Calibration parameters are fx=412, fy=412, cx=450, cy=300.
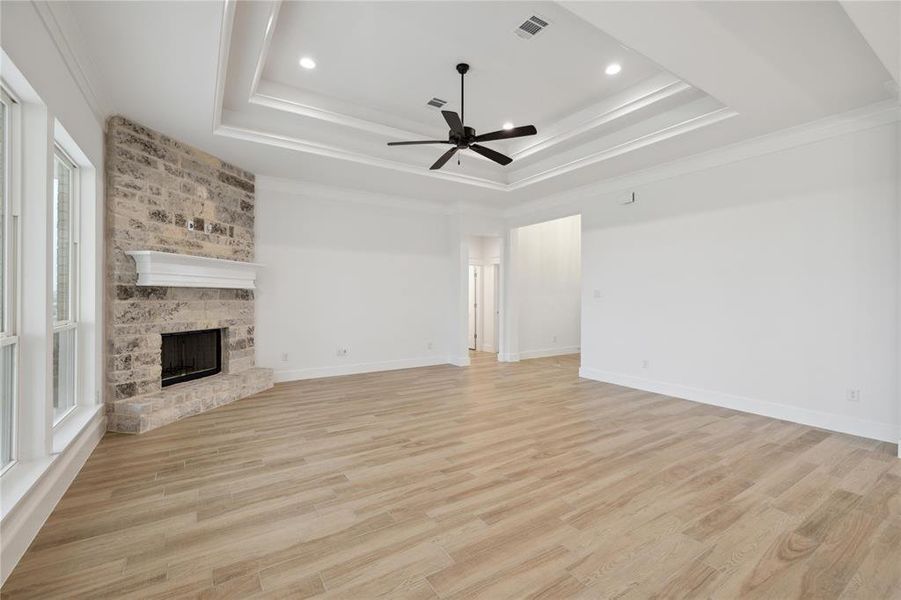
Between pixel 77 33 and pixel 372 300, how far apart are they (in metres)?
4.67

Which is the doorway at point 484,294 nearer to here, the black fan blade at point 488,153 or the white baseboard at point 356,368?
the white baseboard at point 356,368

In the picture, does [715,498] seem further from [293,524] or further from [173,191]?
[173,191]

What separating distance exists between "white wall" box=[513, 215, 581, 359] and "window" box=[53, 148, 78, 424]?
633cm

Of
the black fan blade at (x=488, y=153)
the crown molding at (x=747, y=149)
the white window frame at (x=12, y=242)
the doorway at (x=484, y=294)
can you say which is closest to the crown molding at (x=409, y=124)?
the crown molding at (x=747, y=149)

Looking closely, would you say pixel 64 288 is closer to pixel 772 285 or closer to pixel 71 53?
pixel 71 53

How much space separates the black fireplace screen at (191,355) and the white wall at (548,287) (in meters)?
5.16

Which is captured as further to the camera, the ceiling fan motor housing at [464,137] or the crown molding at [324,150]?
the crown molding at [324,150]

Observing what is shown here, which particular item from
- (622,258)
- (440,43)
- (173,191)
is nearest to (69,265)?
(173,191)

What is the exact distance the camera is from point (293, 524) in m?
2.31

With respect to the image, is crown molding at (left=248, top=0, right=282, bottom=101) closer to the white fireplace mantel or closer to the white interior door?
the white fireplace mantel

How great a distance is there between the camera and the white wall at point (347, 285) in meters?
5.99

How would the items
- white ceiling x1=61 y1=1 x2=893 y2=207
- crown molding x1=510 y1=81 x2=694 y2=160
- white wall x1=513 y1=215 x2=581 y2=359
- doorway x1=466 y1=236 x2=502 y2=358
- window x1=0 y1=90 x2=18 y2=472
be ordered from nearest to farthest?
window x1=0 y1=90 x2=18 y2=472, white ceiling x1=61 y1=1 x2=893 y2=207, crown molding x1=510 y1=81 x2=694 y2=160, white wall x1=513 y1=215 x2=581 y2=359, doorway x1=466 y1=236 x2=502 y2=358

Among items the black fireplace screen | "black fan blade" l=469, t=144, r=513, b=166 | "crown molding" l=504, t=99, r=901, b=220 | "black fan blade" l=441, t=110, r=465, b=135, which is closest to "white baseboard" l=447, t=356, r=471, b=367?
"crown molding" l=504, t=99, r=901, b=220

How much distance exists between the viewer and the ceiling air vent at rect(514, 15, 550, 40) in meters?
3.18
